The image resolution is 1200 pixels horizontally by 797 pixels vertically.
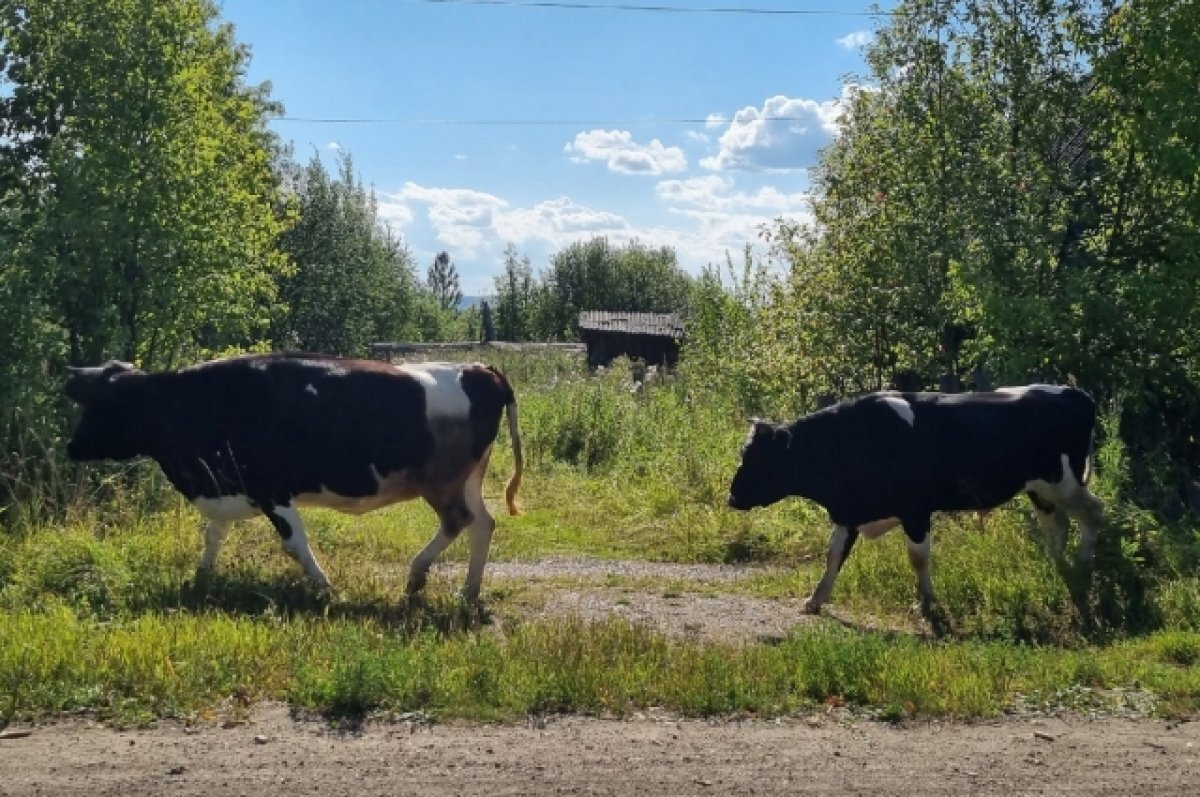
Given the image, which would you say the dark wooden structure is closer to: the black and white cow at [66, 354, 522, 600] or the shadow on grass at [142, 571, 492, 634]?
the black and white cow at [66, 354, 522, 600]

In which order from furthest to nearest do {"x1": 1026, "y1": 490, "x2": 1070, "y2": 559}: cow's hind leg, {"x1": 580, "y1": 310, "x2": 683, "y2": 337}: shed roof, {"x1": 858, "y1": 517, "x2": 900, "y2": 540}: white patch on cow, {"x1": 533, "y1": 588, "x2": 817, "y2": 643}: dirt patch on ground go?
{"x1": 580, "y1": 310, "x2": 683, "y2": 337}: shed roof < {"x1": 1026, "y1": 490, "x2": 1070, "y2": 559}: cow's hind leg < {"x1": 858, "y1": 517, "x2": 900, "y2": 540}: white patch on cow < {"x1": 533, "y1": 588, "x2": 817, "y2": 643}: dirt patch on ground

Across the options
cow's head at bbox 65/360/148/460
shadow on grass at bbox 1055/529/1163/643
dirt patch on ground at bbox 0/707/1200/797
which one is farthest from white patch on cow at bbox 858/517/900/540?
cow's head at bbox 65/360/148/460

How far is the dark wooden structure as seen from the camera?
49531mm

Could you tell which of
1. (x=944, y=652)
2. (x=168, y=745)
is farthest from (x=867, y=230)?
(x=168, y=745)

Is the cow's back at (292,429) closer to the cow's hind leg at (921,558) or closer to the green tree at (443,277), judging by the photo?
the cow's hind leg at (921,558)

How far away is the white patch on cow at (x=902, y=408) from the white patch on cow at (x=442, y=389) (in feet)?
12.2

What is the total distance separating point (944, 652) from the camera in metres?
7.20

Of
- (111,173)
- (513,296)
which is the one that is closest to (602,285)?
(513,296)

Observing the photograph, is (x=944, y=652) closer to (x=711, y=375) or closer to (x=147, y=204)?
(x=147, y=204)

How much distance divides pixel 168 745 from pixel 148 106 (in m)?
9.33

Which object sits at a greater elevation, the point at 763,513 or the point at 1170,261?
the point at 1170,261

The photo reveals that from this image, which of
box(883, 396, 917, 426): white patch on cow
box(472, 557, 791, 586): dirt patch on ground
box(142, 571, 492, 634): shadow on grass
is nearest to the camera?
box(142, 571, 492, 634): shadow on grass

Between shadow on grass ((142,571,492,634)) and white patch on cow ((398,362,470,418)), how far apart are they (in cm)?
154

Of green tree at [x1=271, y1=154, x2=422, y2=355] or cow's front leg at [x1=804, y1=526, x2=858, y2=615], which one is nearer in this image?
cow's front leg at [x1=804, y1=526, x2=858, y2=615]
